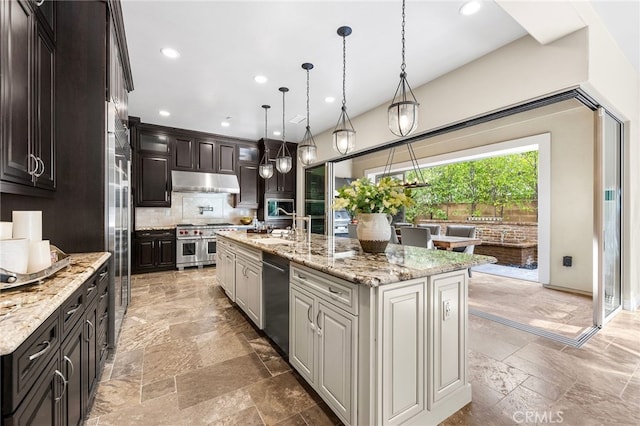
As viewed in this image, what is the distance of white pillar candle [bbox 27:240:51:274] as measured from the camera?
1.34 m

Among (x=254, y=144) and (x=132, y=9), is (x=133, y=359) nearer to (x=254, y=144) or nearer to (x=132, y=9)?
(x=132, y=9)

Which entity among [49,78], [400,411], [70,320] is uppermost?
[49,78]

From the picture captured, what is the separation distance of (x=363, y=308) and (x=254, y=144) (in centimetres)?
594

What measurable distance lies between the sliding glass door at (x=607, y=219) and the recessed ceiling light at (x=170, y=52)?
4.40 m

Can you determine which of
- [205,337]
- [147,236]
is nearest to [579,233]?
[205,337]

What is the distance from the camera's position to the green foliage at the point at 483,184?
7035 millimetres

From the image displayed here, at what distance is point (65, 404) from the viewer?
121 cm

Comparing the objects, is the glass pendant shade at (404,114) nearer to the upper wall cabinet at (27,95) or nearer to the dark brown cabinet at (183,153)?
the upper wall cabinet at (27,95)

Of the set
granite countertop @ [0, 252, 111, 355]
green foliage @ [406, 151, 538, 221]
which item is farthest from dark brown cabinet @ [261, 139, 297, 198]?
granite countertop @ [0, 252, 111, 355]

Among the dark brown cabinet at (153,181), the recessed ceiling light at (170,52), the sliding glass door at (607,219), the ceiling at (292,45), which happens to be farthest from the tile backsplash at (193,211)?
the sliding glass door at (607,219)

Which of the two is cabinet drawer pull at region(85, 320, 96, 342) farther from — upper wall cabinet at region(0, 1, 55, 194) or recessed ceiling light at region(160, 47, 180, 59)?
recessed ceiling light at region(160, 47, 180, 59)

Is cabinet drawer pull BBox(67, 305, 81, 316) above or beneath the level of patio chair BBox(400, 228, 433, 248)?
beneath

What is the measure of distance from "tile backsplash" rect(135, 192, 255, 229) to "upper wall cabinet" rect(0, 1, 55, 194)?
4154 millimetres

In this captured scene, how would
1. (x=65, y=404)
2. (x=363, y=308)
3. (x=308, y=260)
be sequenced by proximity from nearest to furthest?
(x=65, y=404) → (x=363, y=308) → (x=308, y=260)
